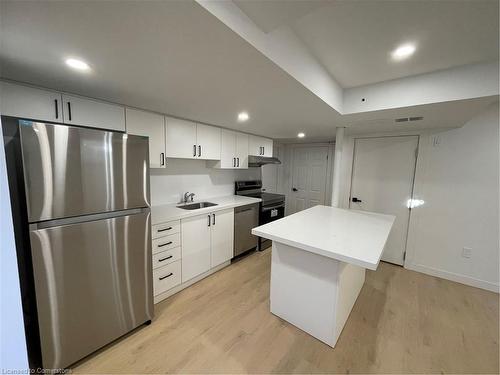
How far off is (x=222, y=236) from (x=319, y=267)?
152 centimetres

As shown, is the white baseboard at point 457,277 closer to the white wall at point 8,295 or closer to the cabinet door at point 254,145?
the cabinet door at point 254,145

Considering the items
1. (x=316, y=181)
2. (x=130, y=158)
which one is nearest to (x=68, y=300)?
(x=130, y=158)

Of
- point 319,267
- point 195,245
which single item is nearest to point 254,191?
point 195,245

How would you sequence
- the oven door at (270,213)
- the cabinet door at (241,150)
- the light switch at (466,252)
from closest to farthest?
the light switch at (466,252)
the cabinet door at (241,150)
the oven door at (270,213)

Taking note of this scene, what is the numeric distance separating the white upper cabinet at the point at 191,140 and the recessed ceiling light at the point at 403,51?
2189 mm

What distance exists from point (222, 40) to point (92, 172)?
1.24 meters

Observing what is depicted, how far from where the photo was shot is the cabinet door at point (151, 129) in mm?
2042

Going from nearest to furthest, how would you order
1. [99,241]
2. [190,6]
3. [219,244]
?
[190,6] → [99,241] → [219,244]

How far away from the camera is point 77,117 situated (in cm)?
165

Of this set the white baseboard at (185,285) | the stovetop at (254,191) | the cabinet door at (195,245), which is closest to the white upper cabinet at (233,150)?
the stovetop at (254,191)

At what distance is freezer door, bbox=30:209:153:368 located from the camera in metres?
1.28

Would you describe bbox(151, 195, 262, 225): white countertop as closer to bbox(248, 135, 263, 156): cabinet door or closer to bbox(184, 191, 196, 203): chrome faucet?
bbox(184, 191, 196, 203): chrome faucet

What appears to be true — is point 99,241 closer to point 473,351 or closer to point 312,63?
point 312,63

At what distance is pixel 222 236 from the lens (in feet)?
9.30
